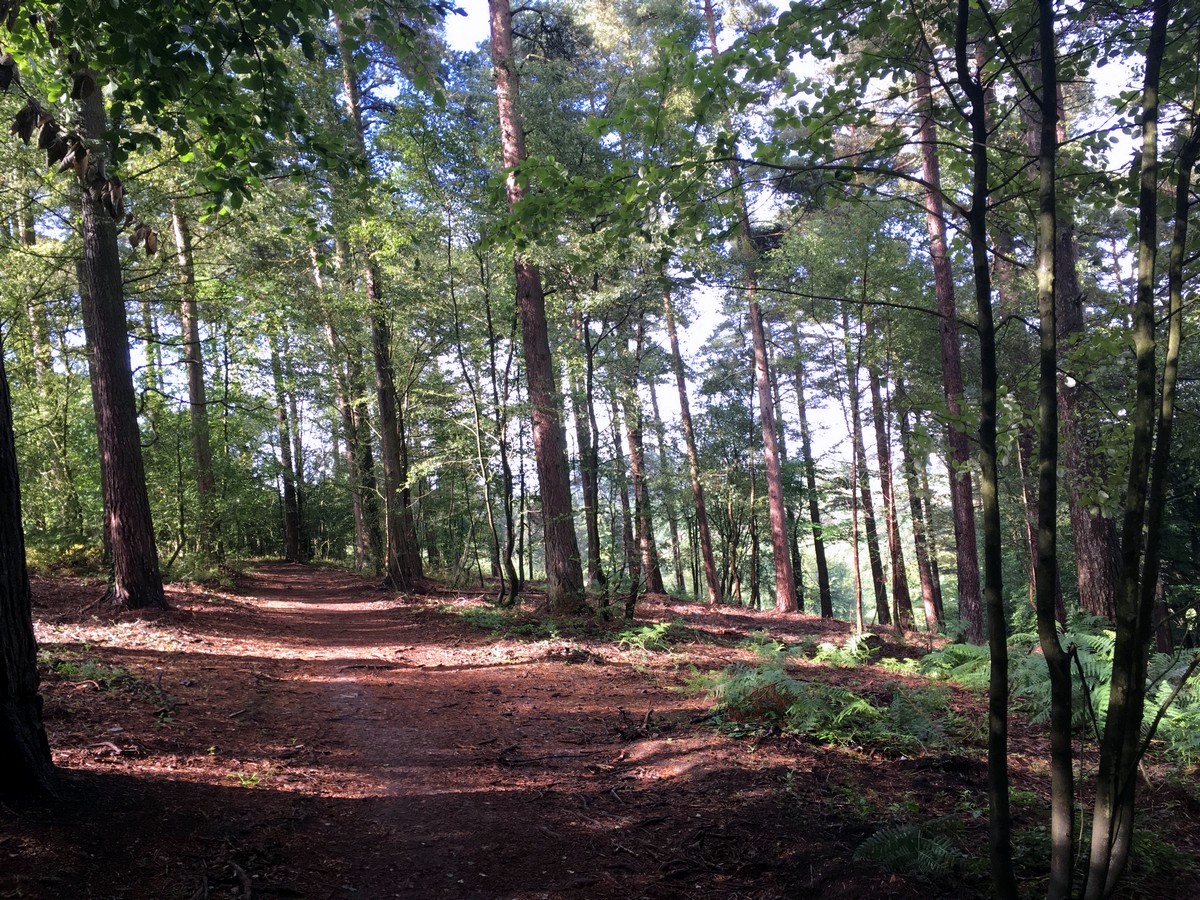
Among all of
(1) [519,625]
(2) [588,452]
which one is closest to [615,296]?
(2) [588,452]

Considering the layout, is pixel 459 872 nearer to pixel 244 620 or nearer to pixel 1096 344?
pixel 1096 344

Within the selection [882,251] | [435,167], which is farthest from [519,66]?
[882,251]

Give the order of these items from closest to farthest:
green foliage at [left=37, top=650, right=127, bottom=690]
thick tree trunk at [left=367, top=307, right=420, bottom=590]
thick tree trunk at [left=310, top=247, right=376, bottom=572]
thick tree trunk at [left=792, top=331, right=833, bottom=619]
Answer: green foliage at [left=37, top=650, right=127, bottom=690] < thick tree trunk at [left=367, top=307, right=420, bottom=590] < thick tree trunk at [left=310, top=247, right=376, bottom=572] < thick tree trunk at [left=792, top=331, right=833, bottom=619]

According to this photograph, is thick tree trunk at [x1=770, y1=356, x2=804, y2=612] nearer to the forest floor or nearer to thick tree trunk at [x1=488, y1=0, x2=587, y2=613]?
thick tree trunk at [x1=488, y1=0, x2=587, y2=613]

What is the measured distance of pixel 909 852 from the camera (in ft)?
9.62

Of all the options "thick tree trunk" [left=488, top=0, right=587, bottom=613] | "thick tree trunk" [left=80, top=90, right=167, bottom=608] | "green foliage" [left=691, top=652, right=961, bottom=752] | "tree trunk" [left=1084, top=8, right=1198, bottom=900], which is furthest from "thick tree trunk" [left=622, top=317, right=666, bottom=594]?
"tree trunk" [left=1084, top=8, right=1198, bottom=900]

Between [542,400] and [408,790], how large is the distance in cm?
701

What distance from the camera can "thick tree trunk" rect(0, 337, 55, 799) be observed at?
2.99 metres

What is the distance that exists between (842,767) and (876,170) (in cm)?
371

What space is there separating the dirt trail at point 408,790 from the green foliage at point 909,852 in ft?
0.29

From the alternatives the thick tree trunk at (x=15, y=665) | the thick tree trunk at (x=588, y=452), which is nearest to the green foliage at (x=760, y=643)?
the thick tree trunk at (x=588, y=452)

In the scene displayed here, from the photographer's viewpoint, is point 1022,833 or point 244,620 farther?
point 244,620

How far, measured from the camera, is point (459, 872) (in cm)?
319

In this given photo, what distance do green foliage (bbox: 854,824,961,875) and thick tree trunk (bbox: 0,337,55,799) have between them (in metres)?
3.76
